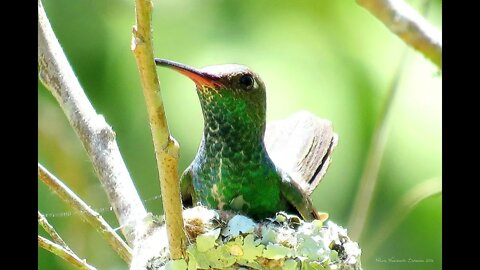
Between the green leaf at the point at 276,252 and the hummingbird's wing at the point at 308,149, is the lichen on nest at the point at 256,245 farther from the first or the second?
the hummingbird's wing at the point at 308,149

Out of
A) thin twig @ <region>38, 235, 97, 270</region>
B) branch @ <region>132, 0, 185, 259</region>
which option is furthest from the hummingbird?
branch @ <region>132, 0, 185, 259</region>

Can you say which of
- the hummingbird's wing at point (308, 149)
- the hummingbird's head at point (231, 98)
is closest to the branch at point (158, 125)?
the hummingbird's head at point (231, 98)

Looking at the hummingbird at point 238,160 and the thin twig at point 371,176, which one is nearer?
the hummingbird at point 238,160

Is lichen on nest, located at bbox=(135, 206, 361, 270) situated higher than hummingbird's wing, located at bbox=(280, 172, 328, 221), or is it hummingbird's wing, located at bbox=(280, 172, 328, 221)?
hummingbird's wing, located at bbox=(280, 172, 328, 221)

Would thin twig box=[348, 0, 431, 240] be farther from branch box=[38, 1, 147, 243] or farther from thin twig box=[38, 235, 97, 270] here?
thin twig box=[38, 235, 97, 270]

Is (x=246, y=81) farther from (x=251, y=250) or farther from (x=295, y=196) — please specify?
(x=251, y=250)

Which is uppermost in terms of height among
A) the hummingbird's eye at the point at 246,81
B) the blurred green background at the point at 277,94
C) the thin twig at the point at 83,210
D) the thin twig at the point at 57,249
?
the blurred green background at the point at 277,94
